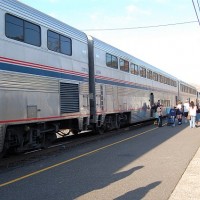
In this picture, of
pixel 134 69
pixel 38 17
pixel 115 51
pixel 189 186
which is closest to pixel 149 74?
pixel 134 69

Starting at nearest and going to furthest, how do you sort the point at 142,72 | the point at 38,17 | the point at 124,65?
the point at 38,17 < the point at 124,65 < the point at 142,72

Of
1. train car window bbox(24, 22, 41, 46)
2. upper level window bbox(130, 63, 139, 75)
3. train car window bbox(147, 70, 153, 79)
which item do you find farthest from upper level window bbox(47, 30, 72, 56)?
train car window bbox(147, 70, 153, 79)

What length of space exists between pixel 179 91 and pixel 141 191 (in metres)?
36.2

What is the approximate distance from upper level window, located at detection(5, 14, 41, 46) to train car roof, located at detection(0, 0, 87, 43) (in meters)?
0.16

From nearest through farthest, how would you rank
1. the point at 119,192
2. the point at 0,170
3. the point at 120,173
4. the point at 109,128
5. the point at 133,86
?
1. the point at 119,192
2. the point at 120,173
3. the point at 0,170
4. the point at 109,128
5. the point at 133,86

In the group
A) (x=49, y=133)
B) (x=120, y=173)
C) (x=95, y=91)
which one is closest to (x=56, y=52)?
(x=49, y=133)

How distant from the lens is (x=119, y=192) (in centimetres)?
665

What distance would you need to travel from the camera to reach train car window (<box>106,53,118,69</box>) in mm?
17413

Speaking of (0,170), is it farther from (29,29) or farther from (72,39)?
(72,39)

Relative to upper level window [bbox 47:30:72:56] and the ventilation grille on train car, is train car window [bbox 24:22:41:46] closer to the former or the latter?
upper level window [bbox 47:30:72:56]

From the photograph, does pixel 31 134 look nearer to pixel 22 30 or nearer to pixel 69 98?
pixel 69 98

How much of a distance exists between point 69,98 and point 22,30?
132 inches

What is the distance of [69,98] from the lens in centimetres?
1284

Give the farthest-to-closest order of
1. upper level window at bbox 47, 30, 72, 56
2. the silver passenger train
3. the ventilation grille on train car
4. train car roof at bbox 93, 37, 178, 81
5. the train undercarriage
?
train car roof at bbox 93, 37, 178, 81 < the ventilation grille on train car < upper level window at bbox 47, 30, 72, 56 < the train undercarriage < the silver passenger train
